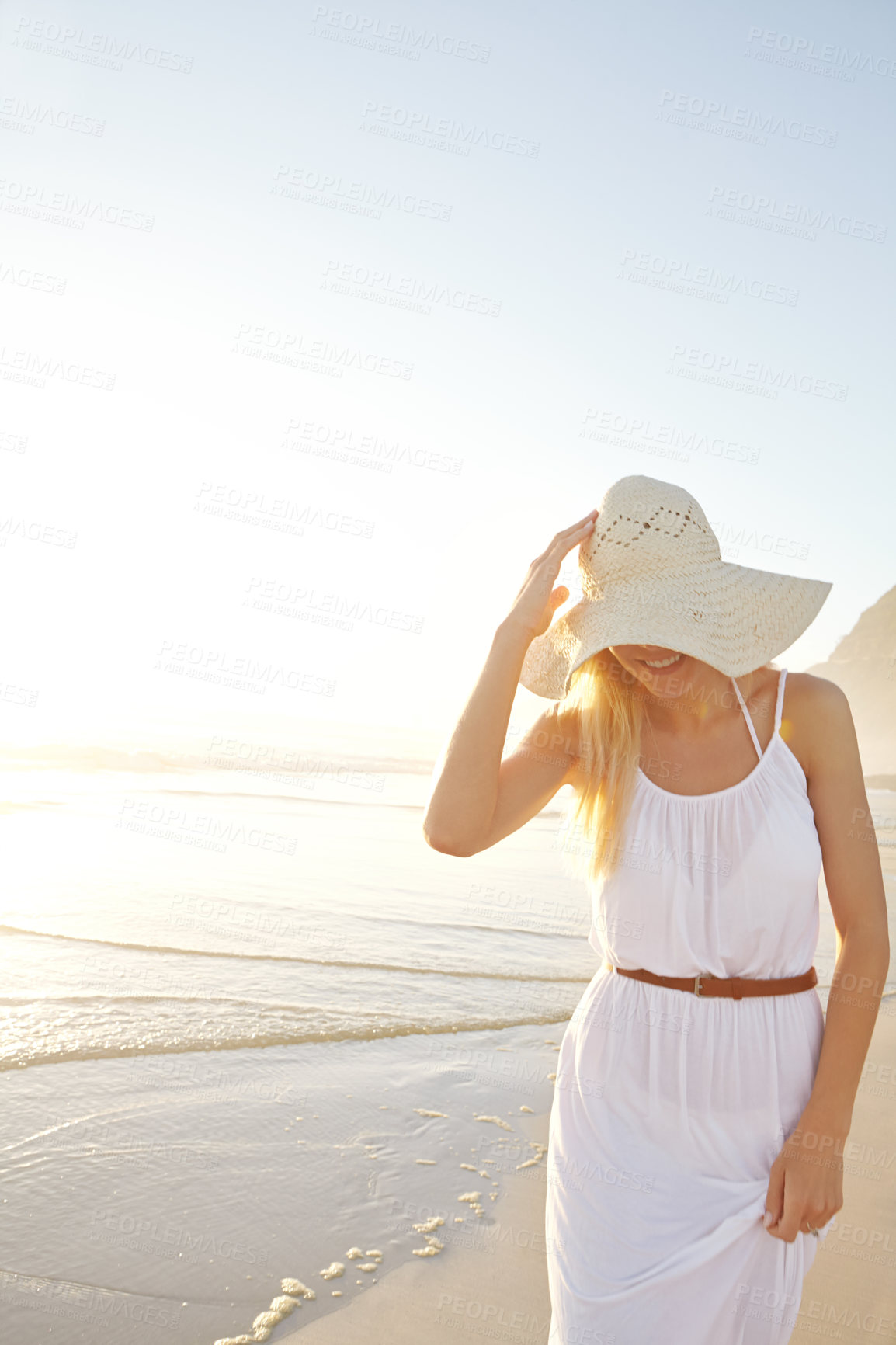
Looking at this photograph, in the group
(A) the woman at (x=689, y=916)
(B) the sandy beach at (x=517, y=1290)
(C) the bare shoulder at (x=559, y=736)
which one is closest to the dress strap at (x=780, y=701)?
(A) the woman at (x=689, y=916)

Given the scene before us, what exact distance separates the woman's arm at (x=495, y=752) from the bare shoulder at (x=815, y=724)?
521mm

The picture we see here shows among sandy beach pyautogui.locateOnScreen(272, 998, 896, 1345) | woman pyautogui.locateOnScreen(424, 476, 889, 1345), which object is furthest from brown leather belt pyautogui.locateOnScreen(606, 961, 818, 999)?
sandy beach pyautogui.locateOnScreen(272, 998, 896, 1345)

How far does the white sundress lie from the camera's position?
171 cm

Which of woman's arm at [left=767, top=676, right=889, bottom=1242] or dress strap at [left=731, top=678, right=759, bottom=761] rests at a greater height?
dress strap at [left=731, top=678, right=759, bottom=761]

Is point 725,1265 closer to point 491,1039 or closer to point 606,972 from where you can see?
point 606,972

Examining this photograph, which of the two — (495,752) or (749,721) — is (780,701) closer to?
(749,721)

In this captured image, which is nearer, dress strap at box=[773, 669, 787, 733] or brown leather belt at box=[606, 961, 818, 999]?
brown leather belt at box=[606, 961, 818, 999]

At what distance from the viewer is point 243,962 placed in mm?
6305

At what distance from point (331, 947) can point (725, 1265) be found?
5354mm

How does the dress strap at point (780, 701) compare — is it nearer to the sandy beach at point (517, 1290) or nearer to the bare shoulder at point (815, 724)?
the bare shoulder at point (815, 724)

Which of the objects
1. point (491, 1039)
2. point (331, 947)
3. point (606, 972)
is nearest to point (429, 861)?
point (331, 947)

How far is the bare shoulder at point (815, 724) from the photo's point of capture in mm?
1914

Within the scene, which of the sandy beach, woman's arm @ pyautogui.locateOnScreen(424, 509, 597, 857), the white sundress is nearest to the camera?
the white sundress

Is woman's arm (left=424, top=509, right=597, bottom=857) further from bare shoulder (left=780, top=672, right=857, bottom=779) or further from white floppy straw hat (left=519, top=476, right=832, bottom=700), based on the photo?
bare shoulder (left=780, top=672, right=857, bottom=779)
